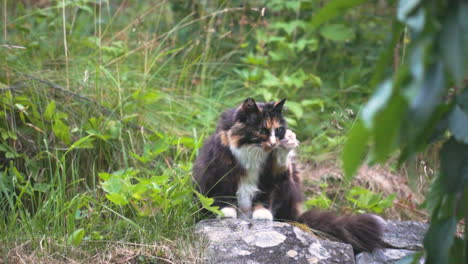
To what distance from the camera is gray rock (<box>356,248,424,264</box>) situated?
132 inches

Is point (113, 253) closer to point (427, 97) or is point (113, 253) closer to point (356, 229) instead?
point (356, 229)

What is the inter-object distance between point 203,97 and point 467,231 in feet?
12.6

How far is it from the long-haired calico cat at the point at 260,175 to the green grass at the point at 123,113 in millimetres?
203

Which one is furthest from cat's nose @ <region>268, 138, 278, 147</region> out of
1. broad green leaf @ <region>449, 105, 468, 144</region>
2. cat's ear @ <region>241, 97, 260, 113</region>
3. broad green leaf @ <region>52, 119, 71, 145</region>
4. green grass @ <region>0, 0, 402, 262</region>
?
broad green leaf @ <region>449, 105, 468, 144</region>

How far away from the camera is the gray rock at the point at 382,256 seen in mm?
3346

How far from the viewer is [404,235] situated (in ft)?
12.0

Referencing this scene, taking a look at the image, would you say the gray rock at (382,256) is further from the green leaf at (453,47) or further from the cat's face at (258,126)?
the green leaf at (453,47)

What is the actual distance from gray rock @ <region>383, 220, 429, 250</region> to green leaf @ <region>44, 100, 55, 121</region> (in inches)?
88.8

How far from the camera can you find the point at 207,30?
5.11 metres

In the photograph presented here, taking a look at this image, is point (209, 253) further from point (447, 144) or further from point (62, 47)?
point (62, 47)

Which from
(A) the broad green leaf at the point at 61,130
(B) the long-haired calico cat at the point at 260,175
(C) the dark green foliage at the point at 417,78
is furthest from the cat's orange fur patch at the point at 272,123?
(C) the dark green foliage at the point at 417,78

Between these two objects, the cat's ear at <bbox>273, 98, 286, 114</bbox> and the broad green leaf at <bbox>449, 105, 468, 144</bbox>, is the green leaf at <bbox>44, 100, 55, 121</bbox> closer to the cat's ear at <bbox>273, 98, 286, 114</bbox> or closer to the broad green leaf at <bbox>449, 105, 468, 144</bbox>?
the cat's ear at <bbox>273, 98, 286, 114</bbox>

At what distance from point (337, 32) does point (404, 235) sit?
7.57 feet

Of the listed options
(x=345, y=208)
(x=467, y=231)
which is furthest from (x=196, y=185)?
(x=467, y=231)
